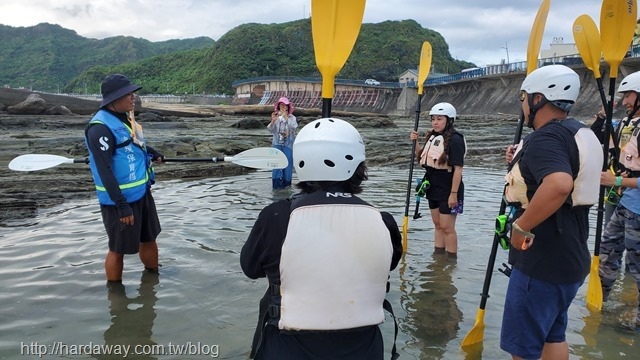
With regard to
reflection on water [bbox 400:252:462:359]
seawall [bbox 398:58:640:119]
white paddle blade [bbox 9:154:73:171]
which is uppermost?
seawall [bbox 398:58:640:119]

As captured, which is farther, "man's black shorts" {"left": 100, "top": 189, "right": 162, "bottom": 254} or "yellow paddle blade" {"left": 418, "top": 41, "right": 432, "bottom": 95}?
"yellow paddle blade" {"left": 418, "top": 41, "right": 432, "bottom": 95}

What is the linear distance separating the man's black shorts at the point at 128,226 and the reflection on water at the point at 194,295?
535mm

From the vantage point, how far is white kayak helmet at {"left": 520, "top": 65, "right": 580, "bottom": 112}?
283 cm

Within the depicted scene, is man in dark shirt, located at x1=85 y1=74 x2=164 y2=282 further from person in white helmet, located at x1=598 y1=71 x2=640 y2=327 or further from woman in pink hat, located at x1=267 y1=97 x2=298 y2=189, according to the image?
woman in pink hat, located at x1=267 y1=97 x2=298 y2=189

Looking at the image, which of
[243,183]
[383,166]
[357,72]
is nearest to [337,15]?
[243,183]

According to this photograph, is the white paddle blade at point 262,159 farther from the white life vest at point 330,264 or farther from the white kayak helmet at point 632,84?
the white kayak helmet at point 632,84

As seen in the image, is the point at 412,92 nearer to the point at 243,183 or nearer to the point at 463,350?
the point at 243,183

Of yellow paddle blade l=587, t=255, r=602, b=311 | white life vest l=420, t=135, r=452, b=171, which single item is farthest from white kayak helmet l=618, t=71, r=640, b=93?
white life vest l=420, t=135, r=452, b=171

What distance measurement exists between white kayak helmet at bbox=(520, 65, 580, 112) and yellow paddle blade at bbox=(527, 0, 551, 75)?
1649 mm

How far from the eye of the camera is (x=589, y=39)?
16.5 feet

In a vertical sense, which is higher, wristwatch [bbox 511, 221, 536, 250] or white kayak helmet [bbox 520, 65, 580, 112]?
white kayak helmet [bbox 520, 65, 580, 112]

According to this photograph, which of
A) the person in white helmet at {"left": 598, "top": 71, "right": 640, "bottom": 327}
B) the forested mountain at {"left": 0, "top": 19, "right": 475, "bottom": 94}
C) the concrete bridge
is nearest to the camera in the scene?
the person in white helmet at {"left": 598, "top": 71, "right": 640, "bottom": 327}

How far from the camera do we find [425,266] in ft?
19.5

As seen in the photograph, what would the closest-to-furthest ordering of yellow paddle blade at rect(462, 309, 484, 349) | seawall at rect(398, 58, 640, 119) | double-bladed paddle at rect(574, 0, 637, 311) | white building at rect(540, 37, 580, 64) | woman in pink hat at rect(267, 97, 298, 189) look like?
yellow paddle blade at rect(462, 309, 484, 349)
double-bladed paddle at rect(574, 0, 637, 311)
woman in pink hat at rect(267, 97, 298, 189)
seawall at rect(398, 58, 640, 119)
white building at rect(540, 37, 580, 64)
